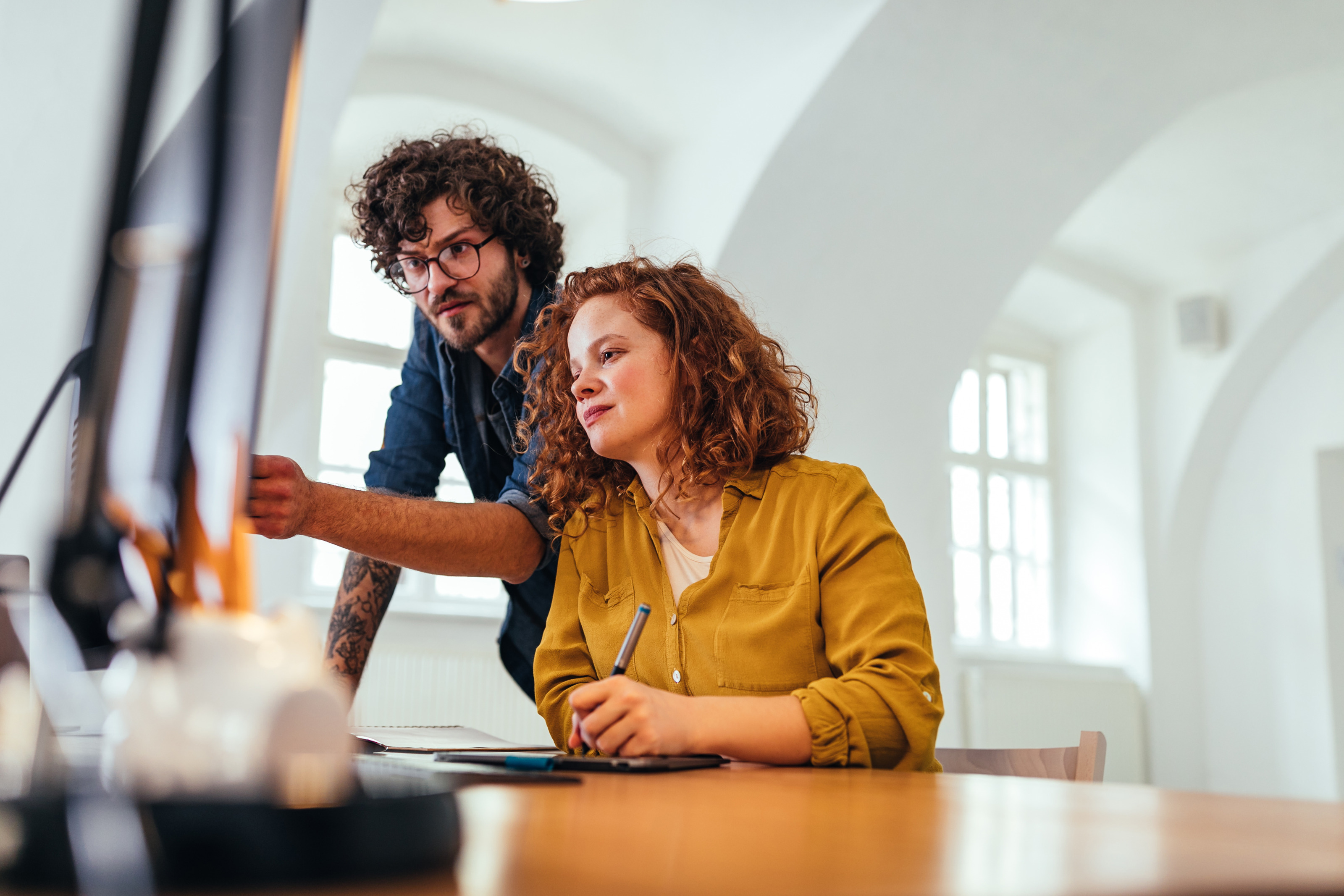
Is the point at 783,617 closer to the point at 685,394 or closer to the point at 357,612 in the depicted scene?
the point at 685,394

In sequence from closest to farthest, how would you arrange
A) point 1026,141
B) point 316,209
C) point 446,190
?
point 446,190 → point 316,209 → point 1026,141

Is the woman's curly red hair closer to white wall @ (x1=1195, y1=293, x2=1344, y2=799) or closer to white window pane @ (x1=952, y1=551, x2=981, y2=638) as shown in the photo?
A: white window pane @ (x1=952, y1=551, x2=981, y2=638)

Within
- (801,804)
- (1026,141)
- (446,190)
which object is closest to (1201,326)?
(1026,141)

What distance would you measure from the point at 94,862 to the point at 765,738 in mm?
807

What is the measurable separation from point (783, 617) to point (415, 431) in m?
1.01

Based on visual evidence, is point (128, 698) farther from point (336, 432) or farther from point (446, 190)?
point (336, 432)

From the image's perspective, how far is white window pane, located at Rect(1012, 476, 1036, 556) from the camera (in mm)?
7215

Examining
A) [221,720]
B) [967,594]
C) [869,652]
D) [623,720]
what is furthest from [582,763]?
[967,594]

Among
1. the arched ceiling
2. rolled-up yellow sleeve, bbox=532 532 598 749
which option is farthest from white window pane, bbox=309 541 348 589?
rolled-up yellow sleeve, bbox=532 532 598 749

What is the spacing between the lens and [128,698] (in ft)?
1.12

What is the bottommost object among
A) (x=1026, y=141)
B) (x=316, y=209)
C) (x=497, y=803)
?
(x=497, y=803)

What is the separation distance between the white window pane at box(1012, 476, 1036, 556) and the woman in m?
5.90

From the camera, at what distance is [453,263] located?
1899mm

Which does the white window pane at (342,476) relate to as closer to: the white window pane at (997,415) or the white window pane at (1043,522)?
the white window pane at (997,415)
